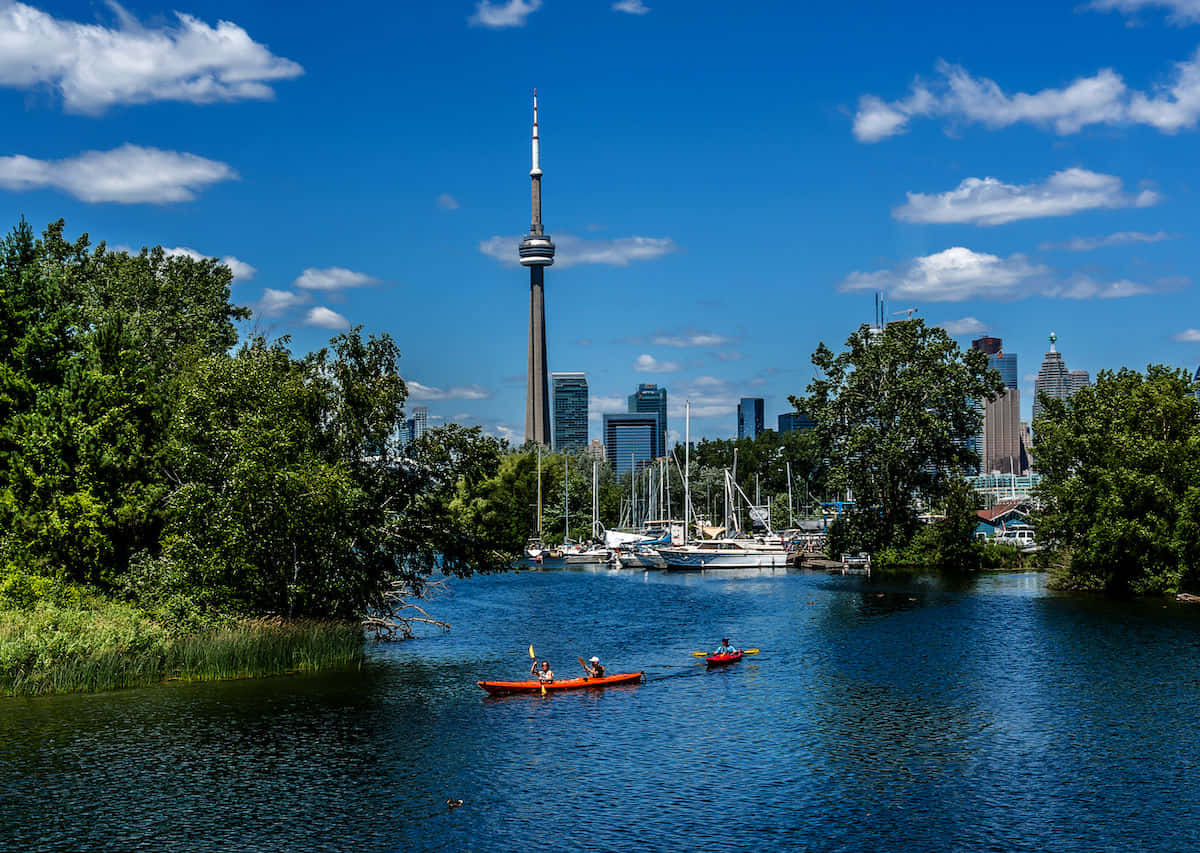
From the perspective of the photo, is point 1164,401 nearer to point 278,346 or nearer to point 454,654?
point 454,654

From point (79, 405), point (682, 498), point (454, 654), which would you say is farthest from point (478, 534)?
point (682, 498)

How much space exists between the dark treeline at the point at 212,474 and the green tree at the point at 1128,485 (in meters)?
48.7

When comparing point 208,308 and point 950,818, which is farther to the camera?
point 208,308

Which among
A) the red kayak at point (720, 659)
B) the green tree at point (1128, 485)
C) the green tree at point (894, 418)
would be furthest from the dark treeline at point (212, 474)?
the green tree at point (894, 418)

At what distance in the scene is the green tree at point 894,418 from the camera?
111250mm

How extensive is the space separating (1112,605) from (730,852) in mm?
59179

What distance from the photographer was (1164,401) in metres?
79.9

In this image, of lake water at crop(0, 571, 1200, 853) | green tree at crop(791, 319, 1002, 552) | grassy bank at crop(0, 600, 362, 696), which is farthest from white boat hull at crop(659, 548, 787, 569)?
grassy bank at crop(0, 600, 362, 696)

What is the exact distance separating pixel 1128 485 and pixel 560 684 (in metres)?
50.6

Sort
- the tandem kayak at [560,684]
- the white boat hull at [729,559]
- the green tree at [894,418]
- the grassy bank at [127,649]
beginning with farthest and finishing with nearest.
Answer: the white boat hull at [729,559] → the green tree at [894,418] → the tandem kayak at [560,684] → the grassy bank at [127,649]

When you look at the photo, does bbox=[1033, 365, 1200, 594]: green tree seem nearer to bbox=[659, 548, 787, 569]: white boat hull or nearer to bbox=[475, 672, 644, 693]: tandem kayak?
bbox=[659, 548, 787, 569]: white boat hull

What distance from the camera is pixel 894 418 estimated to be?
368 ft

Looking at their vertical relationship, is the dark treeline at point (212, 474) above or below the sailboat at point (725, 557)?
above

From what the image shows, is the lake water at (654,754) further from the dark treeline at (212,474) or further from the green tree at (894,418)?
the green tree at (894,418)
